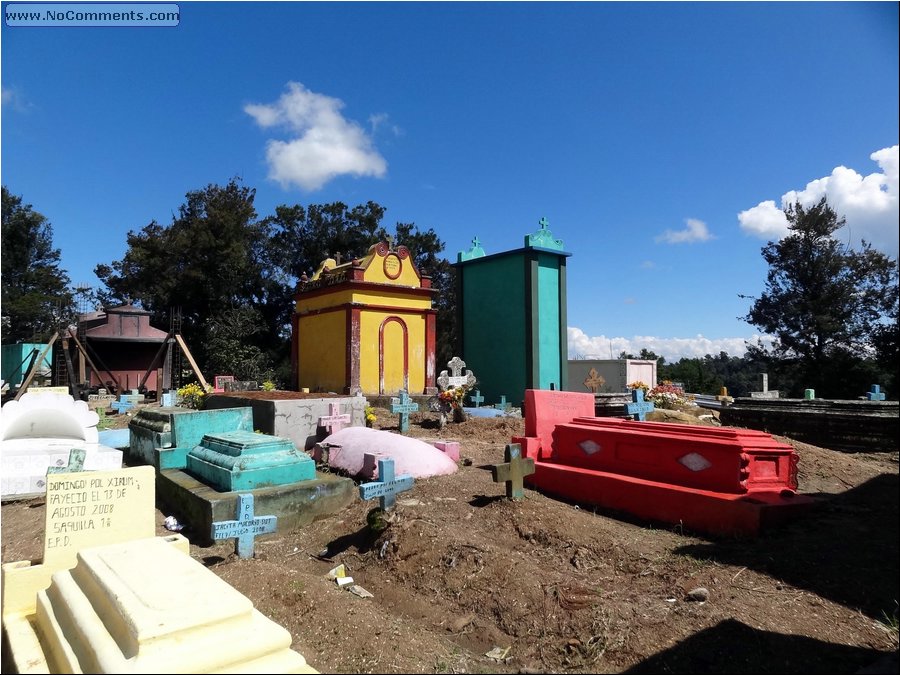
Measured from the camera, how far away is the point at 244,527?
16.5ft

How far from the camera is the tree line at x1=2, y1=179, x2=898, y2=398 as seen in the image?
20359 millimetres

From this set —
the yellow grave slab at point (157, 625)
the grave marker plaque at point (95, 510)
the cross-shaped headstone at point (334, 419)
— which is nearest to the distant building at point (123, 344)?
the cross-shaped headstone at point (334, 419)

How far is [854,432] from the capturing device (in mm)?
8766

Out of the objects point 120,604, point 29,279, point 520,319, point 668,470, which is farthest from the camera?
point 29,279

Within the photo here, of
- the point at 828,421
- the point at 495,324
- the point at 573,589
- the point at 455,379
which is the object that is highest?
the point at 495,324

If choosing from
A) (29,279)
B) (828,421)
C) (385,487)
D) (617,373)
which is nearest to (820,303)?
(617,373)

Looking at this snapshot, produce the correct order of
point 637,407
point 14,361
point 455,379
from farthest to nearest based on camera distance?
point 14,361 < point 455,379 < point 637,407

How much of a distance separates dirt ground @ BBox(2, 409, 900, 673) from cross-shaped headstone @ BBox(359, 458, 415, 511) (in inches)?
8.7

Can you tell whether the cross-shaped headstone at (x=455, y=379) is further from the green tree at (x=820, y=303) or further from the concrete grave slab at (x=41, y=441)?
the green tree at (x=820, y=303)

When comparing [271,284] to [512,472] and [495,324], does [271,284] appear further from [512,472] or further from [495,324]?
[512,472]

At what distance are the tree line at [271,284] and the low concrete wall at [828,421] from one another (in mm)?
9143

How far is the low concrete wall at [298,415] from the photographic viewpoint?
28.9 feet

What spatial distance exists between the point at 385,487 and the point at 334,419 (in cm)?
385

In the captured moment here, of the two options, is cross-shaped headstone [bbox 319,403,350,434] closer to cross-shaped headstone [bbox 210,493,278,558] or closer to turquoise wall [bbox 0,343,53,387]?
cross-shaped headstone [bbox 210,493,278,558]
